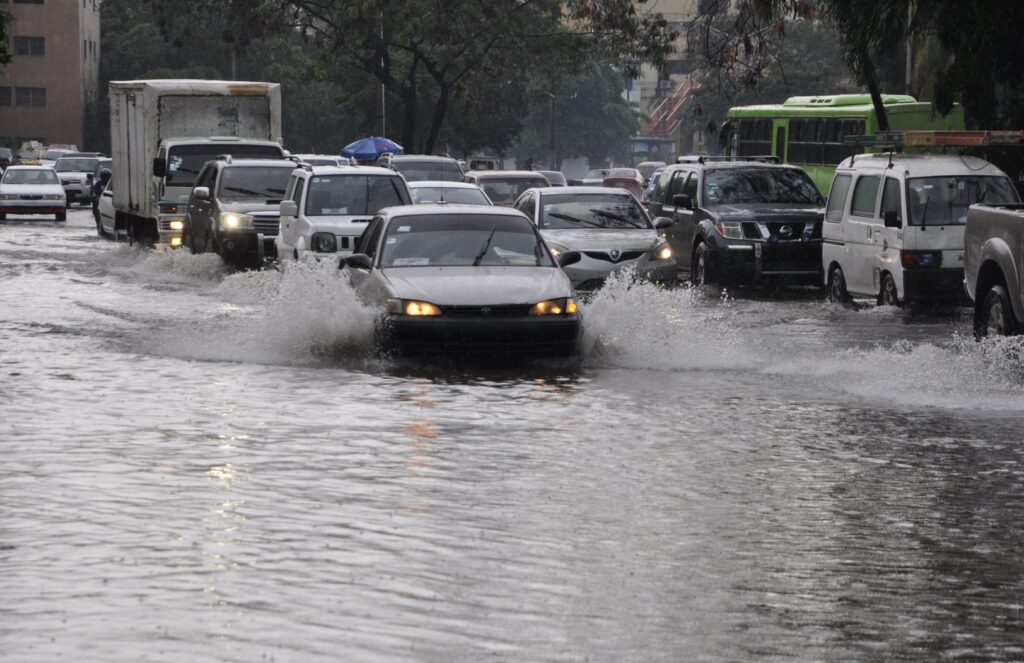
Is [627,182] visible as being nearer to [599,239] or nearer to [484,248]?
[599,239]

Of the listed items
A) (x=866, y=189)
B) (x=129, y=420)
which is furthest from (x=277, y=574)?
(x=866, y=189)

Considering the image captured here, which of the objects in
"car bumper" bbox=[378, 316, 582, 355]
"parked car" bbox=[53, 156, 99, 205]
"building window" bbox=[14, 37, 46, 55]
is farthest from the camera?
"building window" bbox=[14, 37, 46, 55]

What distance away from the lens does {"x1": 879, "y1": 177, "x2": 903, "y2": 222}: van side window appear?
2142cm

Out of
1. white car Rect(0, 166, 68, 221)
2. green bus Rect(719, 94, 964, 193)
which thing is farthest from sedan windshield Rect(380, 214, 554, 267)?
white car Rect(0, 166, 68, 221)

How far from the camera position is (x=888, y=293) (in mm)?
21734

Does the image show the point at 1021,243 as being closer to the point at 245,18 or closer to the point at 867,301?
the point at 867,301

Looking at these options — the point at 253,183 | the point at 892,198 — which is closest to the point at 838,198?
the point at 892,198

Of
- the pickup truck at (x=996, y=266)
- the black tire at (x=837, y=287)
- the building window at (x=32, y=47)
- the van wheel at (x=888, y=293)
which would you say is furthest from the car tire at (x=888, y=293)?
the building window at (x=32, y=47)

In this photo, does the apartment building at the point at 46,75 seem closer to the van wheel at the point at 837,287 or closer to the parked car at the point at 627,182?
the parked car at the point at 627,182

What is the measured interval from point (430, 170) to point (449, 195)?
8.09 meters

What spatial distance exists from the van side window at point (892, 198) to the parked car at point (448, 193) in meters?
7.72

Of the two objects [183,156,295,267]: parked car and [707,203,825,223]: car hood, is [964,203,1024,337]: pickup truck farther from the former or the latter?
[183,156,295,267]: parked car

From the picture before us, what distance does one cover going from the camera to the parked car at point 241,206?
2794cm

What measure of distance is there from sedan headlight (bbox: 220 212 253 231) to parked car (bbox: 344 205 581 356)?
10.7 metres
